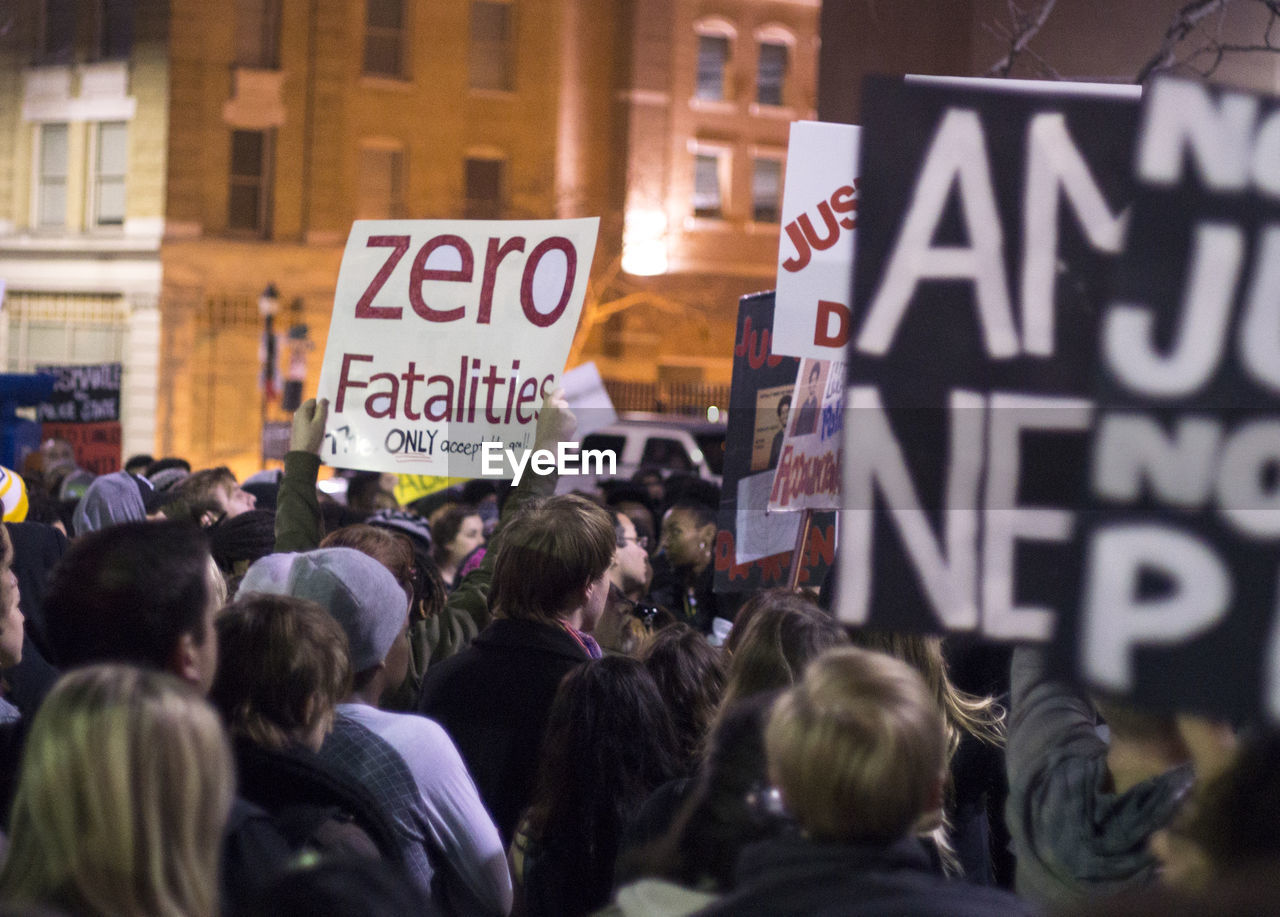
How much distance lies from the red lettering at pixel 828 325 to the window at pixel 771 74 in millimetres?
30323

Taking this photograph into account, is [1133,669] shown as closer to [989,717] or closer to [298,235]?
[989,717]

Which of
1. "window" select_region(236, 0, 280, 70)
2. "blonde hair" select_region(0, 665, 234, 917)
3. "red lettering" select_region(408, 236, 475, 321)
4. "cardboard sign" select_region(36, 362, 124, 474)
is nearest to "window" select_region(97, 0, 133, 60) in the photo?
"window" select_region(236, 0, 280, 70)

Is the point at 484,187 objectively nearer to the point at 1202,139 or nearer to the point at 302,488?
the point at 302,488

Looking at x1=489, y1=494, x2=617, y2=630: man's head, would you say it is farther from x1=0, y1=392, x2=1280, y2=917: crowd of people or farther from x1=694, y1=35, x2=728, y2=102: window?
x1=694, y1=35, x2=728, y2=102: window

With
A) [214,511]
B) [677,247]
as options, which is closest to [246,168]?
[677,247]

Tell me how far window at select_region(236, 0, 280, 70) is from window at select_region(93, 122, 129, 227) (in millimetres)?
3123

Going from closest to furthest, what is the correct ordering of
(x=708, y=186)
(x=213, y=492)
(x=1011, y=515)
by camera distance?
(x=1011, y=515)
(x=213, y=492)
(x=708, y=186)

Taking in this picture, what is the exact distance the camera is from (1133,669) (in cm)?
231

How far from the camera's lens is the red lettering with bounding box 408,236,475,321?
6262 millimetres

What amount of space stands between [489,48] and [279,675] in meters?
33.1

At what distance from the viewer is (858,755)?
215 cm

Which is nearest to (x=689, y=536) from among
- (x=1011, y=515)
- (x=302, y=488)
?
(x=302, y=488)

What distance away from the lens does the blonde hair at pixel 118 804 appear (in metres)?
2.03

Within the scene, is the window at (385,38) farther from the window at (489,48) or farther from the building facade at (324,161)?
the window at (489,48)
